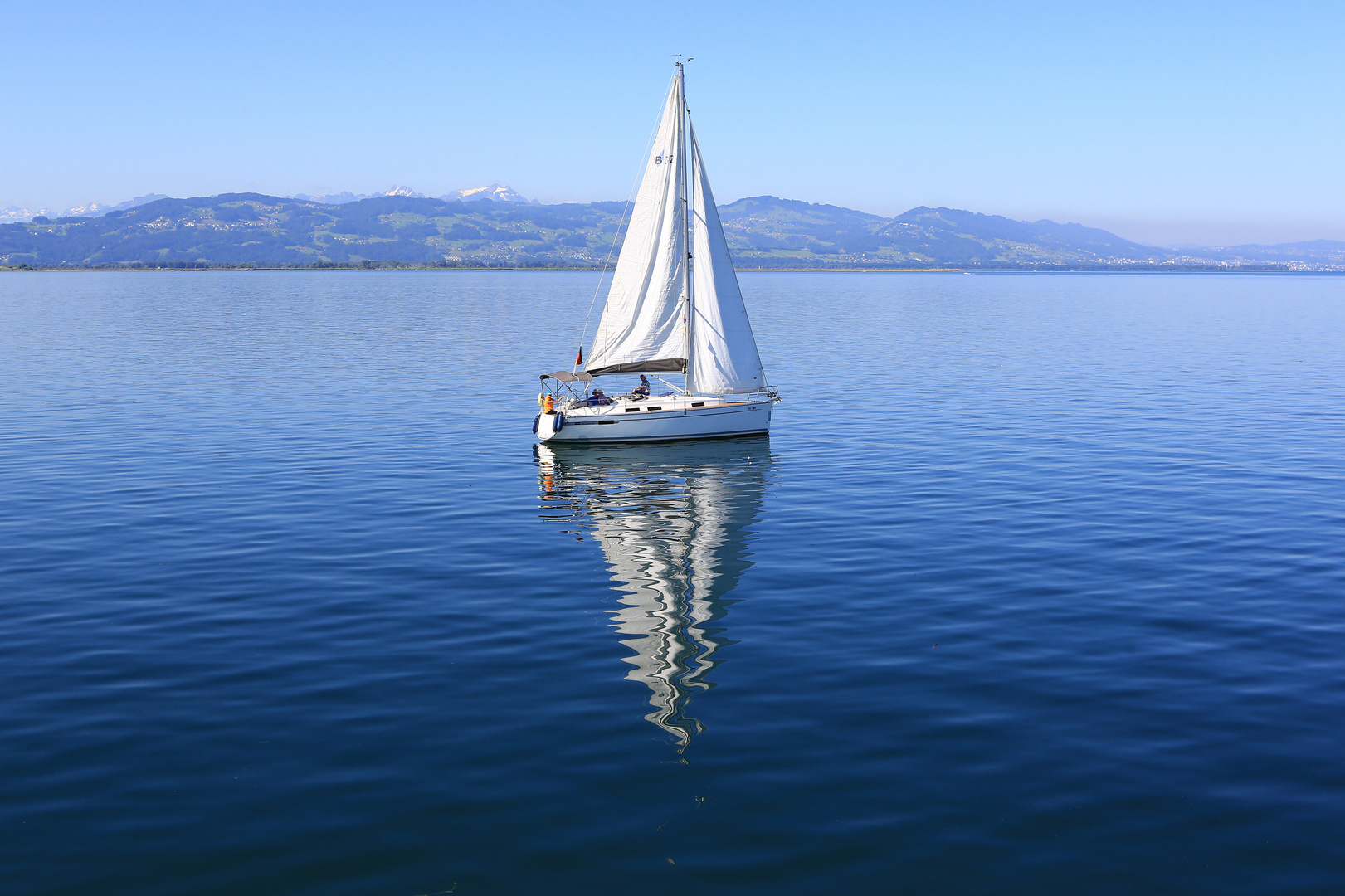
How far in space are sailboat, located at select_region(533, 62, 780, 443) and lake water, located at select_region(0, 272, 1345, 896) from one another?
1.61 meters

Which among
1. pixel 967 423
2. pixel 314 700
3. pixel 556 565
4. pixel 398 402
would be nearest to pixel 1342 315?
pixel 967 423

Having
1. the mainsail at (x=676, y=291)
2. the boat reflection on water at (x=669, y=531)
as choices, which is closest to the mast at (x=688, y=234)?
the mainsail at (x=676, y=291)

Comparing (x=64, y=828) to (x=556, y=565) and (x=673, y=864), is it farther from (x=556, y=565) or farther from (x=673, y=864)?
(x=556, y=565)

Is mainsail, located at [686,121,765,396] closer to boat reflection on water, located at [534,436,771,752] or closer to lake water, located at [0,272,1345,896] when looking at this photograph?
boat reflection on water, located at [534,436,771,752]

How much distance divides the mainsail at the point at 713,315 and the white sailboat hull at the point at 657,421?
1.18 m

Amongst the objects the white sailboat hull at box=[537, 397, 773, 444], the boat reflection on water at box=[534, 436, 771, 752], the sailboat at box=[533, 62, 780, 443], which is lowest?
the boat reflection on water at box=[534, 436, 771, 752]

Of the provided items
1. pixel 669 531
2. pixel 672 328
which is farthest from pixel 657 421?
pixel 669 531

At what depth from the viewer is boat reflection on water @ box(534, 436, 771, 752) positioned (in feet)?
66.6

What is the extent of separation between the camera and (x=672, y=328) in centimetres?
4769

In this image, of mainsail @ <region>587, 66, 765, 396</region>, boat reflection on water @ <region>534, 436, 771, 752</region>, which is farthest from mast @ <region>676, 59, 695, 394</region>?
boat reflection on water @ <region>534, 436, 771, 752</region>

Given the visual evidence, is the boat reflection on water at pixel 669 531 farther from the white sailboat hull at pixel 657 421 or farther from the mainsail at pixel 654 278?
the mainsail at pixel 654 278

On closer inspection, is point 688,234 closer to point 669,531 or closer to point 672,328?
point 672,328

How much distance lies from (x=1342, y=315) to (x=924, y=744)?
171 meters

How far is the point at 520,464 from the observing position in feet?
138
